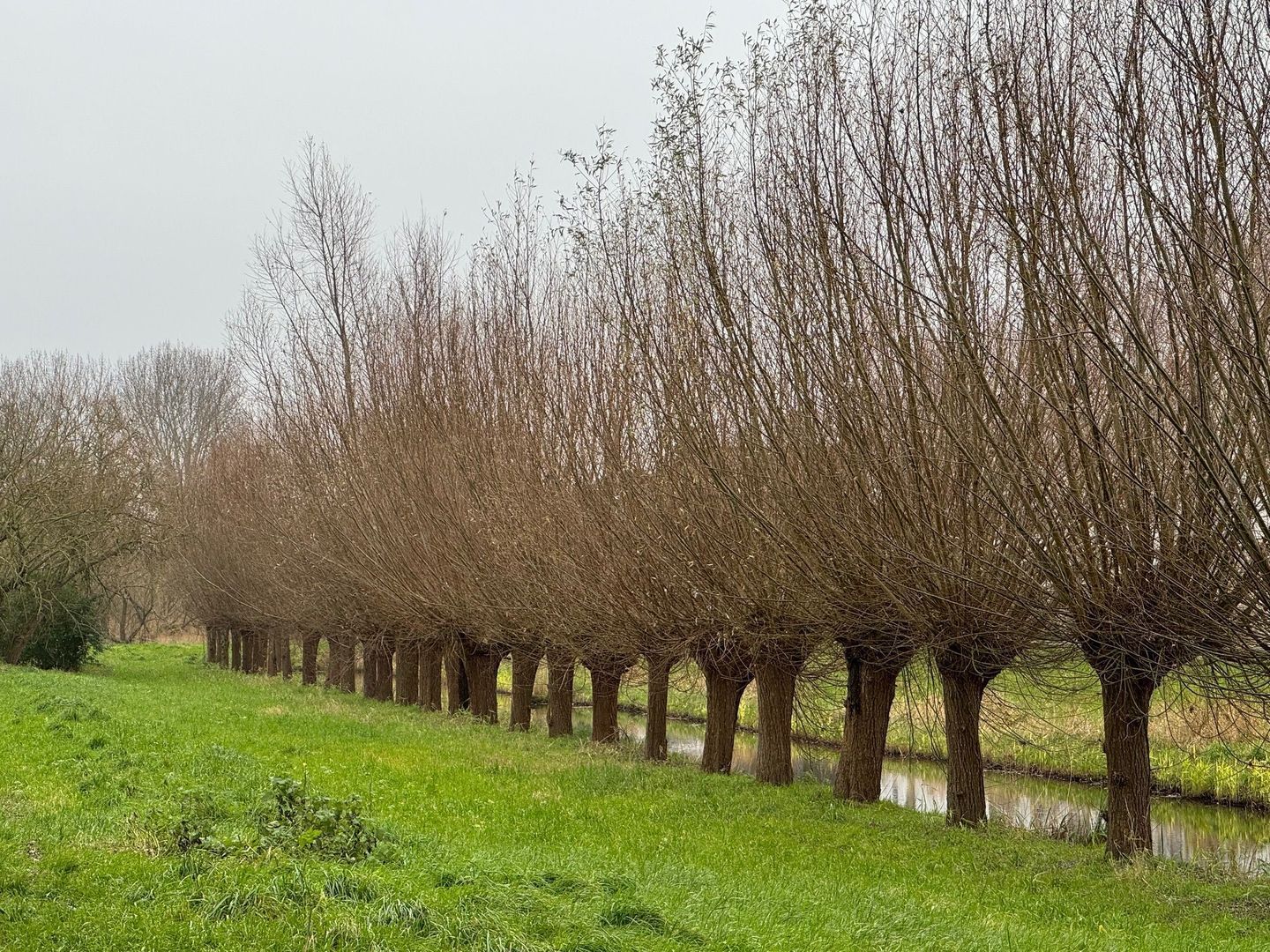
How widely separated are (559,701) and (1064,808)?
31.6ft

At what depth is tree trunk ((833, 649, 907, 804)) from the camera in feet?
48.1

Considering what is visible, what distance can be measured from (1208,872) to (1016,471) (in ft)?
15.4

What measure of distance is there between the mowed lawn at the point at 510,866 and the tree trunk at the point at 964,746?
→ 22.3 inches

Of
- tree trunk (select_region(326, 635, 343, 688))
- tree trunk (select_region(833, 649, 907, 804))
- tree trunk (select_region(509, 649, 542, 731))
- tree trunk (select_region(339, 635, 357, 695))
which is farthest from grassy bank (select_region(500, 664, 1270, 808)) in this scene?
tree trunk (select_region(326, 635, 343, 688))

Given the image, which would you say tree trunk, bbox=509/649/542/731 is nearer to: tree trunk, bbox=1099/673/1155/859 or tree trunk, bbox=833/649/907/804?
tree trunk, bbox=833/649/907/804

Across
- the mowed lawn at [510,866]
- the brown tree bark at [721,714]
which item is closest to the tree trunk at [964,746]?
the mowed lawn at [510,866]

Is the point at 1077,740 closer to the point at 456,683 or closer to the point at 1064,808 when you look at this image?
the point at 1064,808

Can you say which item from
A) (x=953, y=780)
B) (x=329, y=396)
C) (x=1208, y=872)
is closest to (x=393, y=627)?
(x=329, y=396)

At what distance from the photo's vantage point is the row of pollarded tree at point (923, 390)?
826 centimetres

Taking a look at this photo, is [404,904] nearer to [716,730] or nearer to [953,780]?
[953,780]

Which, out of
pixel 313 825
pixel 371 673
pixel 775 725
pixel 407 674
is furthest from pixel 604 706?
pixel 371 673

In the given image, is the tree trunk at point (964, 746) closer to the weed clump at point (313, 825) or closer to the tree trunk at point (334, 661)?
the weed clump at point (313, 825)

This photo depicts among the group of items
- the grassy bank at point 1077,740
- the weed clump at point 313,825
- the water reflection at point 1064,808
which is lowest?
the water reflection at point 1064,808

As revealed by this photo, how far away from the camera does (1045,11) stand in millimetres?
9133
